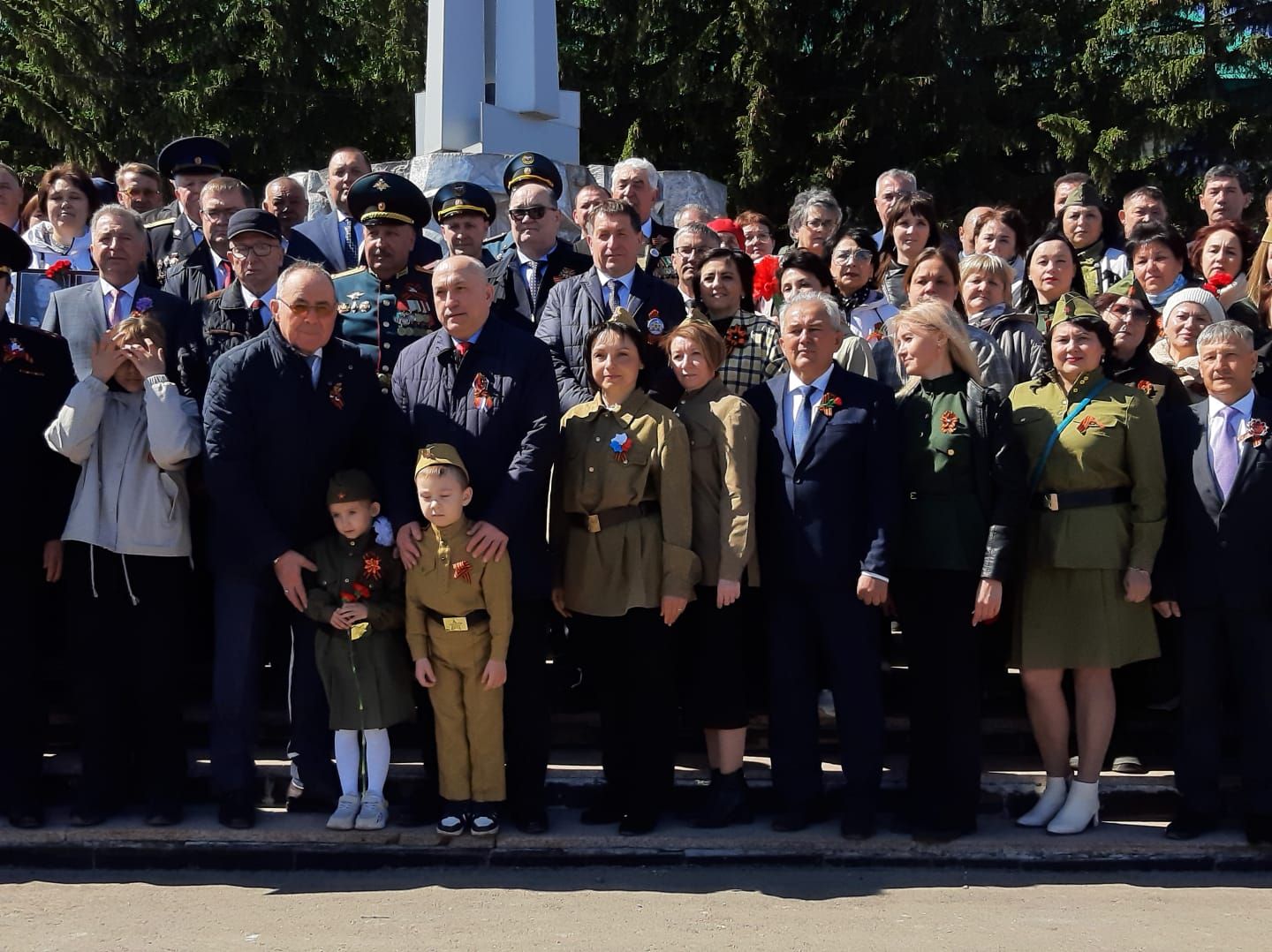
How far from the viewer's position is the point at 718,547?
539 centimetres

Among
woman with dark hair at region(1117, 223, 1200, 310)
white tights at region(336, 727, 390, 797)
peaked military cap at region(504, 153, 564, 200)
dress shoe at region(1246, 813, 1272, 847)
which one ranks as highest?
peaked military cap at region(504, 153, 564, 200)

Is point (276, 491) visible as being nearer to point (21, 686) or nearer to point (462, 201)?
point (21, 686)

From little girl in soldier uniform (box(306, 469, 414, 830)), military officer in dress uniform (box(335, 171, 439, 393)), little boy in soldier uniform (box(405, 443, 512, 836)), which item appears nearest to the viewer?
little boy in soldier uniform (box(405, 443, 512, 836))

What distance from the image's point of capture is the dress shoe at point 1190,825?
5320mm

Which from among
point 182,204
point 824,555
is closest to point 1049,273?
point 824,555

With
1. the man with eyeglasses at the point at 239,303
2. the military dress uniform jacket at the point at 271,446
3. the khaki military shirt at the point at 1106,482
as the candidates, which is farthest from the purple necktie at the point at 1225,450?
the man with eyeglasses at the point at 239,303

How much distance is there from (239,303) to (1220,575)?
3.93 metres

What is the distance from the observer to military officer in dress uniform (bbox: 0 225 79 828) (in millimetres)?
5402

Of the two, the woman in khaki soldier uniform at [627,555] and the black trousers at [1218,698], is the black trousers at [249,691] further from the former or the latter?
the black trousers at [1218,698]

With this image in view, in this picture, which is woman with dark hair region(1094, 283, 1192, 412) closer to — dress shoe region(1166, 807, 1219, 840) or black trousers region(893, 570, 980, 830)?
black trousers region(893, 570, 980, 830)

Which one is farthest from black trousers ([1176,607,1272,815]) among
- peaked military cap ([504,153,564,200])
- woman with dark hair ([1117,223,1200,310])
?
peaked military cap ([504,153,564,200])

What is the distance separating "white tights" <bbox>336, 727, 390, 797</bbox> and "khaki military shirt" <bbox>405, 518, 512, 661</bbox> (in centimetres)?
38

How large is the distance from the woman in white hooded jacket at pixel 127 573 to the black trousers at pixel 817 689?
7.42ft

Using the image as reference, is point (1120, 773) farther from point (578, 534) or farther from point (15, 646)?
point (15, 646)
